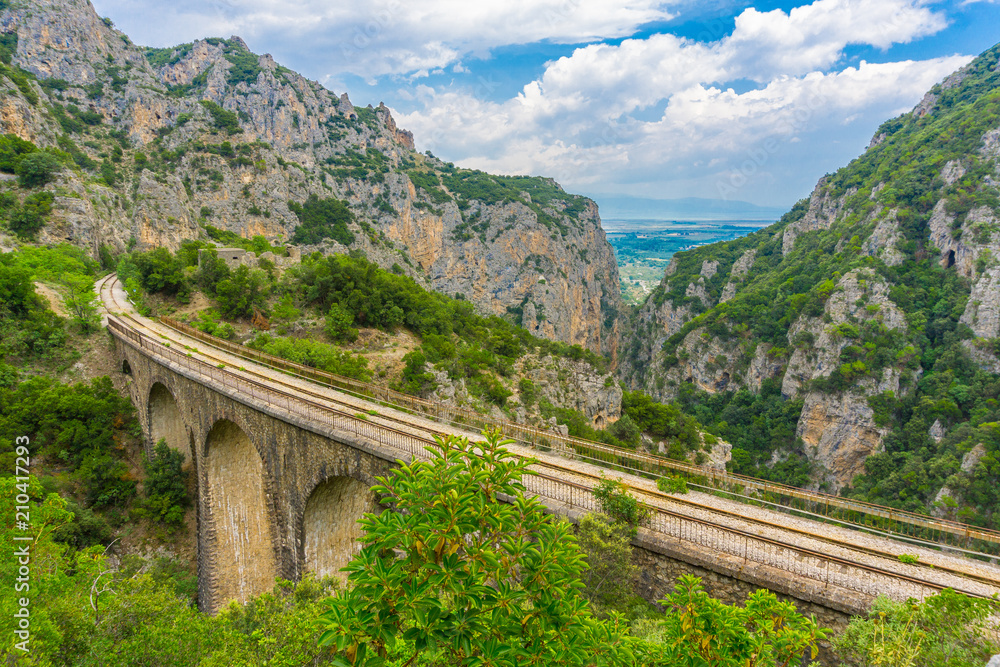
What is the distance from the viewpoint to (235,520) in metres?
17.9

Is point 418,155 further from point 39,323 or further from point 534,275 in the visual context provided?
point 39,323

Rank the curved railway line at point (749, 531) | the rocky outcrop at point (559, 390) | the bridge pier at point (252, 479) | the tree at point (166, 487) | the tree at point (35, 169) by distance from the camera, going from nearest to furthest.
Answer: the curved railway line at point (749, 531) → the bridge pier at point (252, 479) → the tree at point (166, 487) → the rocky outcrop at point (559, 390) → the tree at point (35, 169)

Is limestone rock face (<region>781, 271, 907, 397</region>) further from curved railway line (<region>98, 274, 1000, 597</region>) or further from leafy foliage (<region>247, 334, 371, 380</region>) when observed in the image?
leafy foliage (<region>247, 334, 371, 380</region>)

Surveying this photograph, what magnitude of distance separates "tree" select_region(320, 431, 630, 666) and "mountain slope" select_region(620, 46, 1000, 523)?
40.5 m

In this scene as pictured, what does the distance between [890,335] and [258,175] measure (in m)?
77.7

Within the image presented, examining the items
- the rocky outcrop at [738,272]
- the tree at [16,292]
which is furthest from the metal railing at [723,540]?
the rocky outcrop at [738,272]

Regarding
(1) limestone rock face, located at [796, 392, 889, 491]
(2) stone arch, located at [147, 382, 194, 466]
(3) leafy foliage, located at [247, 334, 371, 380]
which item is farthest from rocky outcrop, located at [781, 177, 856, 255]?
(2) stone arch, located at [147, 382, 194, 466]

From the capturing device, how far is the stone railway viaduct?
8.02m

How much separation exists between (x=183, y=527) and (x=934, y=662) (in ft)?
79.8

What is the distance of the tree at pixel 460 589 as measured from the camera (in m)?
2.84

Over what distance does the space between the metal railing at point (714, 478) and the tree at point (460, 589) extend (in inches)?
133

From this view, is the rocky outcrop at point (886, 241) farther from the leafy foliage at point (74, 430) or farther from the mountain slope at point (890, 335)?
the leafy foliage at point (74, 430)

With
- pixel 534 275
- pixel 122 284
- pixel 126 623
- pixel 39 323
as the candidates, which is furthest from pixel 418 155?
pixel 126 623

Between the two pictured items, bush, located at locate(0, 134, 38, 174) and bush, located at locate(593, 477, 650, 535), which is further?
bush, located at locate(0, 134, 38, 174)
